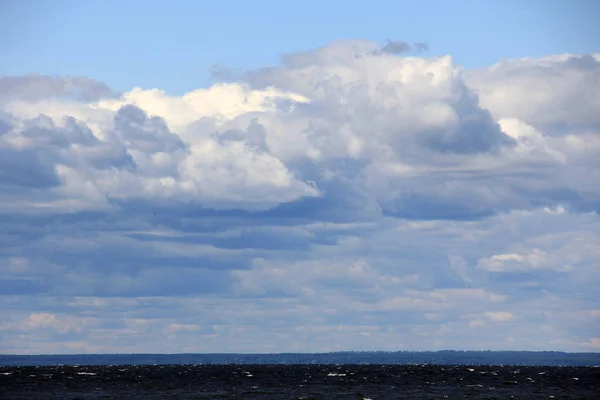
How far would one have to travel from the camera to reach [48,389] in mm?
169625

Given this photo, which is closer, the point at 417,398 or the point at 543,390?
the point at 417,398

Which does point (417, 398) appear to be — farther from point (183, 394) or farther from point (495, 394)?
point (183, 394)

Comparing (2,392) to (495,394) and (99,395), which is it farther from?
(495,394)

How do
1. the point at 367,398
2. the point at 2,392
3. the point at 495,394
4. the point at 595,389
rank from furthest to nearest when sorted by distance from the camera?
the point at 595,389
the point at 2,392
the point at 495,394
the point at 367,398

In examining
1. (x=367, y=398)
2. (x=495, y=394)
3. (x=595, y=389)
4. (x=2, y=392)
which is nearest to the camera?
(x=367, y=398)

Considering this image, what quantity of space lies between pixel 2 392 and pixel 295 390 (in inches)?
1960

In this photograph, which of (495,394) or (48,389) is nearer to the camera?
(495,394)

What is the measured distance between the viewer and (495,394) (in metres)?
148

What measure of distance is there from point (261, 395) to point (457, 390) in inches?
1401

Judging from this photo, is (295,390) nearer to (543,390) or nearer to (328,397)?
(328,397)

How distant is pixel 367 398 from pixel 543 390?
4251 centimetres

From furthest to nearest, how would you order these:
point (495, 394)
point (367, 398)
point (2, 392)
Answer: point (2, 392) → point (495, 394) → point (367, 398)

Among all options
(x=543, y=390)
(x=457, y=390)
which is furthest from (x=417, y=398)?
(x=543, y=390)

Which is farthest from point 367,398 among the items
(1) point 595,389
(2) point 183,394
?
(1) point 595,389
